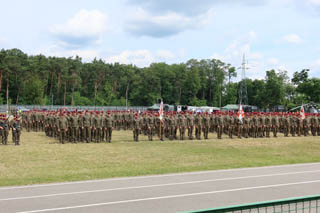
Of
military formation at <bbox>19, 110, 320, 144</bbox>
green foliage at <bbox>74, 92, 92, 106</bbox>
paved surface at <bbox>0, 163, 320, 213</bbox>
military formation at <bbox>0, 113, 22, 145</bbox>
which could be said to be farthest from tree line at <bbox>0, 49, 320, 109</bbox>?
paved surface at <bbox>0, 163, 320, 213</bbox>

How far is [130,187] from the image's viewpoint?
32.2ft

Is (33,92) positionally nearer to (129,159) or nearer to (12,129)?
(12,129)

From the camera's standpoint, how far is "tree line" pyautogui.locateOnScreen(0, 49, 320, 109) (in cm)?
7112

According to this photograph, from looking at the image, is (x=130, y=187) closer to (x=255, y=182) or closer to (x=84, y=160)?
(x=255, y=182)

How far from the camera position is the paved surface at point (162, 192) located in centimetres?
779

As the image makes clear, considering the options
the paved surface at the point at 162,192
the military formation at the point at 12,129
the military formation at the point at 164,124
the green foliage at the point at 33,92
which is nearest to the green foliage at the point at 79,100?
the green foliage at the point at 33,92

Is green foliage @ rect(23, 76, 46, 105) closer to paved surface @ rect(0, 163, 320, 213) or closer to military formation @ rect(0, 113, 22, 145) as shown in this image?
military formation @ rect(0, 113, 22, 145)

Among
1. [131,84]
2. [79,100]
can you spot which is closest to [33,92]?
[79,100]

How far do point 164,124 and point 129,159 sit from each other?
346 inches

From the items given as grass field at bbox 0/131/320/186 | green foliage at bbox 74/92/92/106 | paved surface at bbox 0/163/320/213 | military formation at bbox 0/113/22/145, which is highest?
green foliage at bbox 74/92/92/106

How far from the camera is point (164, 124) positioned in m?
A: 23.6

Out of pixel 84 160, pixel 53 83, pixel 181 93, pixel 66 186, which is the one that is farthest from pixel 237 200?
pixel 181 93

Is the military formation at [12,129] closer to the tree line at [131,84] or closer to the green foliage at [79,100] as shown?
the tree line at [131,84]

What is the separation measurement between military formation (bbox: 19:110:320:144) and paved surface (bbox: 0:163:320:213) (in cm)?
1034
